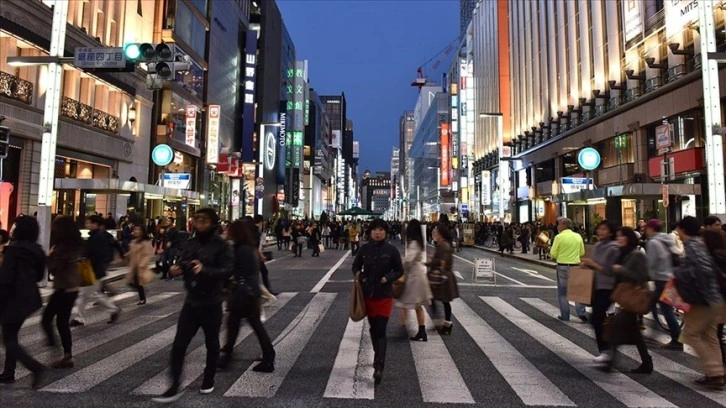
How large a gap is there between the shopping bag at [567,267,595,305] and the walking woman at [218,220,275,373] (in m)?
4.73

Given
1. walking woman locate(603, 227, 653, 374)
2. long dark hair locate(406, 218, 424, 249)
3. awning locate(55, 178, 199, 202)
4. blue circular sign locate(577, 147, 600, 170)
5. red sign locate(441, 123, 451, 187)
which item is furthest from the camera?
red sign locate(441, 123, 451, 187)

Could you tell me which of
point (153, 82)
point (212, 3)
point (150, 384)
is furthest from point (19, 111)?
point (212, 3)

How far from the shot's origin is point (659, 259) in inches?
252

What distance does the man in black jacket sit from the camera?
446 cm

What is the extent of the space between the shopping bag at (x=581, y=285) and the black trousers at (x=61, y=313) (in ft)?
23.1

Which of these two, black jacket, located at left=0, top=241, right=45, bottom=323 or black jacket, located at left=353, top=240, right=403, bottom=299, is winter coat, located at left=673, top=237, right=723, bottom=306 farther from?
black jacket, located at left=0, top=241, right=45, bottom=323

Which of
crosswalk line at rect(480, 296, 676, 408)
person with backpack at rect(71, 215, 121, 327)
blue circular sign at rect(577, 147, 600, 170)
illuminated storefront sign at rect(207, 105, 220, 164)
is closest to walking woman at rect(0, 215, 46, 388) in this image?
Result: person with backpack at rect(71, 215, 121, 327)

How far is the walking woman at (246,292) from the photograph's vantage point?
533cm

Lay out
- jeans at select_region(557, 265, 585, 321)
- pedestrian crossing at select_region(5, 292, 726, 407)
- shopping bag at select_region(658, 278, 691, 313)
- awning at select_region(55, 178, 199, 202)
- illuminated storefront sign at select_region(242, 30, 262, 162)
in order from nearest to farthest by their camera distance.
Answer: pedestrian crossing at select_region(5, 292, 726, 407) → shopping bag at select_region(658, 278, 691, 313) → jeans at select_region(557, 265, 585, 321) → awning at select_region(55, 178, 199, 202) → illuminated storefront sign at select_region(242, 30, 262, 162)

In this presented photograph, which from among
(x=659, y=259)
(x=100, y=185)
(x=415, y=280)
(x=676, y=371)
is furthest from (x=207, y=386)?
(x=100, y=185)

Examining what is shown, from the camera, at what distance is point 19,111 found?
18094 millimetres

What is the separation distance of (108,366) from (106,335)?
6.08 ft

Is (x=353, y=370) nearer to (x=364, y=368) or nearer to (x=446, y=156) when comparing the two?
(x=364, y=368)

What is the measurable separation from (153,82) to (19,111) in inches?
484
